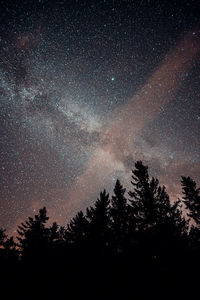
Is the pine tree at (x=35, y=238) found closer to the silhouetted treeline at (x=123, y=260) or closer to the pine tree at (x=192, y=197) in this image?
the silhouetted treeline at (x=123, y=260)

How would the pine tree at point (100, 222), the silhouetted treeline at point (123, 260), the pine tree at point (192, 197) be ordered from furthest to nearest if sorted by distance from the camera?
the pine tree at point (192, 197)
the pine tree at point (100, 222)
the silhouetted treeline at point (123, 260)

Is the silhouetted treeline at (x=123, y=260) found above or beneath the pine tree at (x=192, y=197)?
beneath

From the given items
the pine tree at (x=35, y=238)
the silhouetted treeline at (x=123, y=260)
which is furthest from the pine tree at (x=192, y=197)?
the pine tree at (x=35, y=238)

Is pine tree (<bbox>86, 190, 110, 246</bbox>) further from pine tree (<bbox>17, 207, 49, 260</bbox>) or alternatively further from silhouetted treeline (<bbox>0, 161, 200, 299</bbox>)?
pine tree (<bbox>17, 207, 49, 260</bbox>)

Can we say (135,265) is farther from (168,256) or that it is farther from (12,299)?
(12,299)

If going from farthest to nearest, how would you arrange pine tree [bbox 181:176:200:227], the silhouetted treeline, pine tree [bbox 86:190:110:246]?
pine tree [bbox 181:176:200:227]
pine tree [bbox 86:190:110:246]
the silhouetted treeline

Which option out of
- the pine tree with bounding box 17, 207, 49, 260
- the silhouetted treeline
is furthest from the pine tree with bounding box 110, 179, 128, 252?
the pine tree with bounding box 17, 207, 49, 260

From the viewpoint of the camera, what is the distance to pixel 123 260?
10.5 meters

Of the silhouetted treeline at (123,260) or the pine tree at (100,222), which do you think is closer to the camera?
the silhouetted treeline at (123,260)

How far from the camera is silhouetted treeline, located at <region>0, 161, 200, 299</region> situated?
931 centimetres

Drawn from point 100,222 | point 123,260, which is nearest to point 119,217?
point 100,222

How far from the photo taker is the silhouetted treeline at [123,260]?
9312 mm

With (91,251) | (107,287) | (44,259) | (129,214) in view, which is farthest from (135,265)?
(44,259)

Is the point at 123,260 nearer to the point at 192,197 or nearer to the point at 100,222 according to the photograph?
the point at 100,222
